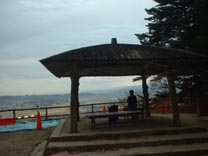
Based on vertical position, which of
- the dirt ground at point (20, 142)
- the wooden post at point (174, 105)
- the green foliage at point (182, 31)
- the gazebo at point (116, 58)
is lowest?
the dirt ground at point (20, 142)

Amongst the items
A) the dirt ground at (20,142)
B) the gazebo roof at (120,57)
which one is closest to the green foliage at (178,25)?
the gazebo roof at (120,57)

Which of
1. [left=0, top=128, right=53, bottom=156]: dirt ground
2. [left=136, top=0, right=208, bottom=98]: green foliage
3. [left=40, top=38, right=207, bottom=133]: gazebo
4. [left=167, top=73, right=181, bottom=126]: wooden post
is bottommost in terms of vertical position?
[left=0, top=128, right=53, bottom=156]: dirt ground

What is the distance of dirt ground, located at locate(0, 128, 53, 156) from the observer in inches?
509

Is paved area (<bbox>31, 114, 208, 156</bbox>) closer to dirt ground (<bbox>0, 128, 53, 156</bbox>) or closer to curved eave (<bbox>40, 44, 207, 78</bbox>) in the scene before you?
dirt ground (<bbox>0, 128, 53, 156</bbox>)

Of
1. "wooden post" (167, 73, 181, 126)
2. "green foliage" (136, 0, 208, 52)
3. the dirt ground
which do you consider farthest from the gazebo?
"green foliage" (136, 0, 208, 52)

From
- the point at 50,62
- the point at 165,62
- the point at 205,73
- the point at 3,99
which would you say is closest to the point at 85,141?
the point at 50,62

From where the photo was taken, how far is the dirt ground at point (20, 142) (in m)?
12.9

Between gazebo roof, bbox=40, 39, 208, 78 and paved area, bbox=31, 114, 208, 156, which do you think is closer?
paved area, bbox=31, 114, 208, 156

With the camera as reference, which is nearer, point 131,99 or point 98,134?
point 98,134

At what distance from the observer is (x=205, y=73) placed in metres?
19.3

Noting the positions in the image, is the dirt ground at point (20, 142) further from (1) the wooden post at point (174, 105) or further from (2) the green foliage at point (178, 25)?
(2) the green foliage at point (178, 25)

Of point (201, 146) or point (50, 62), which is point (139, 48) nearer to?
point (50, 62)

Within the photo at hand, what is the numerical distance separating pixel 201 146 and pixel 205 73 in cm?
919

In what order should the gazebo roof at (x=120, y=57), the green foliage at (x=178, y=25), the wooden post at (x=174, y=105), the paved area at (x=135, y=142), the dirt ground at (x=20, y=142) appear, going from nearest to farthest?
the paved area at (x=135, y=142), the gazebo roof at (x=120, y=57), the dirt ground at (x=20, y=142), the wooden post at (x=174, y=105), the green foliage at (x=178, y=25)
